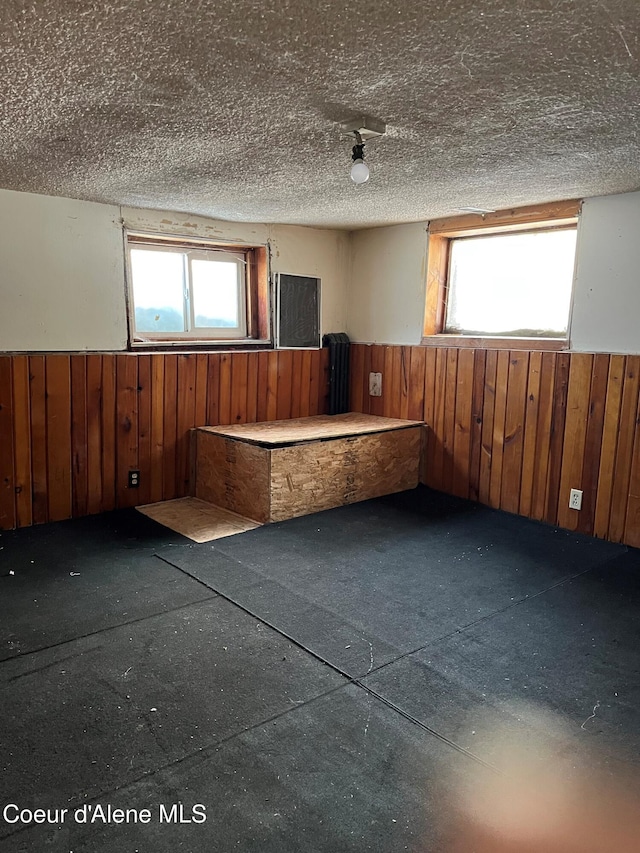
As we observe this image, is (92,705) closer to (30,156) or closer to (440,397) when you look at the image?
(30,156)

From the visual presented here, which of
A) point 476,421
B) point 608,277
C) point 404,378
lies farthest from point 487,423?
point 608,277

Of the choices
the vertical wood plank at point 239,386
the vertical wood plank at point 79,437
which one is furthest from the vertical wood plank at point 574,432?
the vertical wood plank at point 79,437

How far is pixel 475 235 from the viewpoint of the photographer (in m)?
4.59

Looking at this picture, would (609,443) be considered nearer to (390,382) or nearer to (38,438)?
(390,382)

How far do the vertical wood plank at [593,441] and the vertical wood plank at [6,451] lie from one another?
11.4 ft

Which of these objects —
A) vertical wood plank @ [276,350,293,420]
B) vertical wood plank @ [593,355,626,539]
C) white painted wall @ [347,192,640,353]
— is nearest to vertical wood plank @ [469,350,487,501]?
white painted wall @ [347,192,640,353]

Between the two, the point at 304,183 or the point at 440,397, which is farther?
the point at 440,397

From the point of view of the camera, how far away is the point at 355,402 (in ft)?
17.6

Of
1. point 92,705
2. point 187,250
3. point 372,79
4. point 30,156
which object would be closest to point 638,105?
point 372,79

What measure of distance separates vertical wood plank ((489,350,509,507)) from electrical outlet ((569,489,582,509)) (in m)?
0.52

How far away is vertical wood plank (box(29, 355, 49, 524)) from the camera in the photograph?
148 inches

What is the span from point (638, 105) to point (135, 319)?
127 inches

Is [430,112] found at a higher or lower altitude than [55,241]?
higher

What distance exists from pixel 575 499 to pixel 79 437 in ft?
10.3
